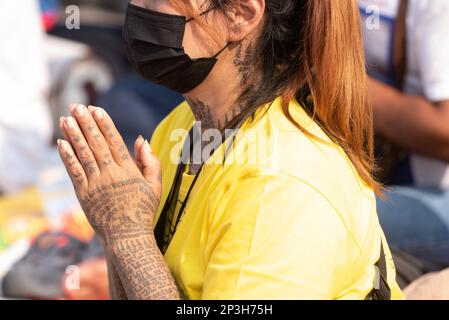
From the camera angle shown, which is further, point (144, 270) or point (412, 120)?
point (412, 120)

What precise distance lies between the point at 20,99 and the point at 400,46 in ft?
6.78

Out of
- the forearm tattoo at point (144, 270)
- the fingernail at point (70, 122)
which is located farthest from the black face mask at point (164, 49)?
the forearm tattoo at point (144, 270)

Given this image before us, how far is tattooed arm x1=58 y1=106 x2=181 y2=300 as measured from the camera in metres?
1.59

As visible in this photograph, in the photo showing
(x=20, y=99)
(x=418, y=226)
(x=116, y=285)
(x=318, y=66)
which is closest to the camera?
(x=318, y=66)

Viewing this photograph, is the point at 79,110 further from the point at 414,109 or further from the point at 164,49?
the point at 414,109

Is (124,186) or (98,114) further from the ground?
(98,114)

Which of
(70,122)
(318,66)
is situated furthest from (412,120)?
(70,122)

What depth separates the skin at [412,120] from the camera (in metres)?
2.67

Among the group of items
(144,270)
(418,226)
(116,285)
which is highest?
(144,270)

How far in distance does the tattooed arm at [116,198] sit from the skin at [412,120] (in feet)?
4.35

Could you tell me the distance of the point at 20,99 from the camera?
3.94 metres

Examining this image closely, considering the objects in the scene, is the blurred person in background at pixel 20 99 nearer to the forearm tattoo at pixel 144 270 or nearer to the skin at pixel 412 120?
the skin at pixel 412 120
